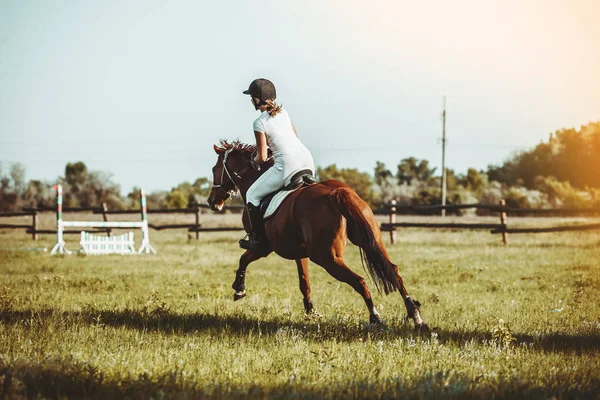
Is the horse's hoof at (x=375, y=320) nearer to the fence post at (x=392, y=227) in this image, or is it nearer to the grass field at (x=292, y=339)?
the grass field at (x=292, y=339)

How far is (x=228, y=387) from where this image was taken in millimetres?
4359

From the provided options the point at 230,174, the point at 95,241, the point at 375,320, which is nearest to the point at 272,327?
the point at 375,320

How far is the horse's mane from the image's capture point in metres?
9.38

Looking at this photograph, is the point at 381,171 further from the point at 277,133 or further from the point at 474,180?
the point at 277,133

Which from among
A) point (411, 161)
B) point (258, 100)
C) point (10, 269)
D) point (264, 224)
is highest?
point (411, 161)

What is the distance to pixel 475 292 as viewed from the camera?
36.8 ft

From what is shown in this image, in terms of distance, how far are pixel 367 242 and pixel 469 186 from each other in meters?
88.2

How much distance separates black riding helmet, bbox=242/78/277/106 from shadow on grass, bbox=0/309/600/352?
8.97 feet

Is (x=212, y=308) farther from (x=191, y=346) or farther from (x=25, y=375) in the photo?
(x=25, y=375)

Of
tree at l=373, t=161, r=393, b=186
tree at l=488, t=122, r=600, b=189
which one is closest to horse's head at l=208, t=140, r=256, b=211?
tree at l=488, t=122, r=600, b=189

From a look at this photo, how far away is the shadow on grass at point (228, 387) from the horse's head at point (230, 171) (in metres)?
4.82

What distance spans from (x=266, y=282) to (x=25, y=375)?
859 centimetres

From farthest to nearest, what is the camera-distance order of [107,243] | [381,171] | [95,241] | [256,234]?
[381,171], [107,243], [95,241], [256,234]

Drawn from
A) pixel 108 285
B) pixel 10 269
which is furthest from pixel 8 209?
pixel 108 285
